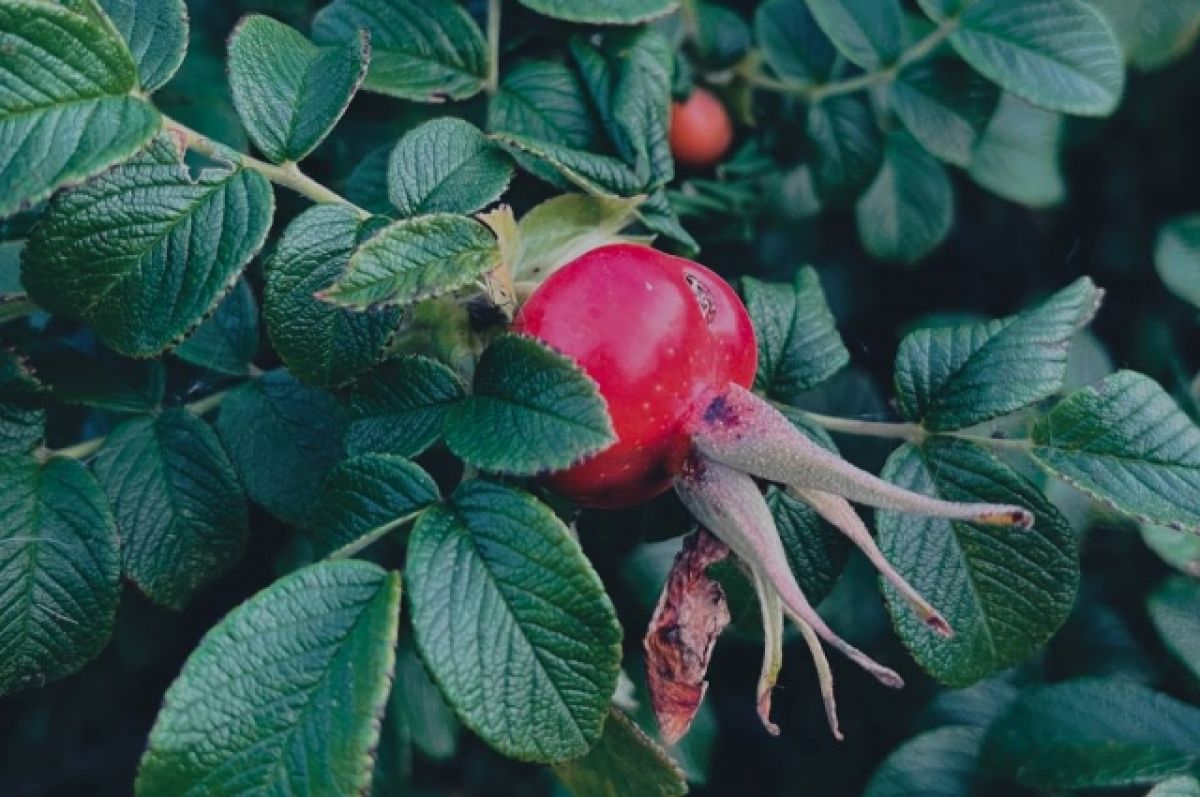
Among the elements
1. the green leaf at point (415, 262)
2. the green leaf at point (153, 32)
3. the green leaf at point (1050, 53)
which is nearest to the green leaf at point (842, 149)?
the green leaf at point (1050, 53)

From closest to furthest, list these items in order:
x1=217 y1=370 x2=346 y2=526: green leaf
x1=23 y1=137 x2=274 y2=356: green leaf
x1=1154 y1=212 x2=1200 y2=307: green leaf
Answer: x1=23 y1=137 x2=274 y2=356: green leaf
x1=217 y1=370 x2=346 y2=526: green leaf
x1=1154 y1=212 x2=1200 y2=307: green leaf

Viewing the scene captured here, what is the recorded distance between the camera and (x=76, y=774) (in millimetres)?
1980

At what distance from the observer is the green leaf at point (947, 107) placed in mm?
1606

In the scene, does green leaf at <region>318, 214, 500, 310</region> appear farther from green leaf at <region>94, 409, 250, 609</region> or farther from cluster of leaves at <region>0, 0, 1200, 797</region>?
green leaf at <region>94, 409, 250, 609</region>

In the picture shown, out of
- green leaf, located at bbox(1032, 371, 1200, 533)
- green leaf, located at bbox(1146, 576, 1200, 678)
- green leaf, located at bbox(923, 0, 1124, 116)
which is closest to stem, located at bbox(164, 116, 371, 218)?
green leaf, located at bbox(1032, 371, 1200, 533)

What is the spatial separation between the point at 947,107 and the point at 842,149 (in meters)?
0.15

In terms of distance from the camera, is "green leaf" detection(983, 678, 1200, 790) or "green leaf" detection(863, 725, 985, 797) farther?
"green leaf" detection(863, 725, 985, 797)

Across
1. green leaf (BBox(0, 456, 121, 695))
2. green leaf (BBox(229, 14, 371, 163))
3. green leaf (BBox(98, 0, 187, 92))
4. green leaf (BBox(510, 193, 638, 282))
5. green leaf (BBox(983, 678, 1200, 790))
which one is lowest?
green leaf (BBox(983, 678, 1200, 790))

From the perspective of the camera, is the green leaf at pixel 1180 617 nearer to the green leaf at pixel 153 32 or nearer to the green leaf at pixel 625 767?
the green leaf at pixel 625 767

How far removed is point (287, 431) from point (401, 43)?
1.56ft

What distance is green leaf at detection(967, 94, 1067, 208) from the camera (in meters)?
1.86

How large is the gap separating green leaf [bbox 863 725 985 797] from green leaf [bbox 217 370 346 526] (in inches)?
29.4

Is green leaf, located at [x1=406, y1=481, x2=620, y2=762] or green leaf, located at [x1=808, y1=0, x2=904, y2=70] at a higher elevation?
green leaf, located at [x1=808, y1=0, x2=904, y2=70]

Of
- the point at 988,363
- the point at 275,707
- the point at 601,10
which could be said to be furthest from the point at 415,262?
the point at 988,363
